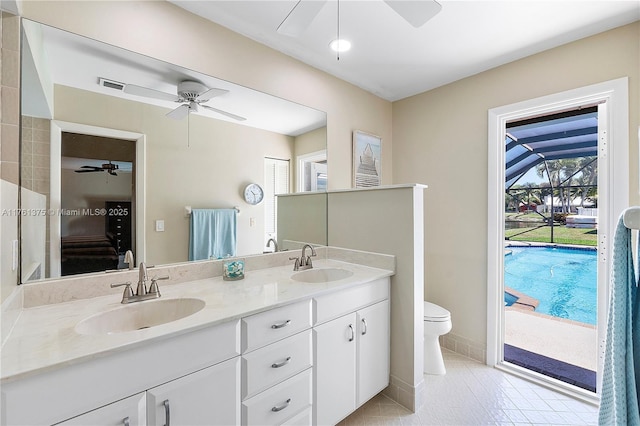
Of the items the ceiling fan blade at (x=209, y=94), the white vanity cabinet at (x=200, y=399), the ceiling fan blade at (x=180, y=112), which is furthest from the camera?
the ceiling fan blade at (x=209, y=94)

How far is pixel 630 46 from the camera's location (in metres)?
1.75

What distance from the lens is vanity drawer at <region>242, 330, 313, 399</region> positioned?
1.21 m

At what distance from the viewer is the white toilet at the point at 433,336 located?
7.14 feet

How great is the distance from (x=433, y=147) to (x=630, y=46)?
136 cm

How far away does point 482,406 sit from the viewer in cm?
185

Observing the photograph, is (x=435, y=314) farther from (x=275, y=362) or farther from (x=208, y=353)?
(x=208, y=353)

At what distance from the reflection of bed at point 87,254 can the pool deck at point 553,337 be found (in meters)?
3.41

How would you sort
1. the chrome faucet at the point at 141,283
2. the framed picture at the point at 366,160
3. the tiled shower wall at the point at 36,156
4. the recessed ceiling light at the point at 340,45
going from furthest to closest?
the framed picture at the point at 366,160 → the recessed ceiling light at the point at 340,45 → the chrome faucet at the point at 141,283 → the tiled shower wall at the point at 36,156

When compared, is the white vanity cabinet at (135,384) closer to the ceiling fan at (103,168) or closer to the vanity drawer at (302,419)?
the vanity drawer at (302,419)

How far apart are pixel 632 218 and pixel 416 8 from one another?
3.38 feet

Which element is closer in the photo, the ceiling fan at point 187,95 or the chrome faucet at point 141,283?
the chrome faucet at point 141,283

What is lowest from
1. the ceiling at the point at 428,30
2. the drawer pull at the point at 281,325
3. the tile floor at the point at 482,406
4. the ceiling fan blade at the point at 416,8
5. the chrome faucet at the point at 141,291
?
the tile floor at the point at 482,406

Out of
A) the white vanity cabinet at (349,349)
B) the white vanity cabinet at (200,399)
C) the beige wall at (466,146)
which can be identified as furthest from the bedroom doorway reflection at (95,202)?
the beige wall at (466,146)

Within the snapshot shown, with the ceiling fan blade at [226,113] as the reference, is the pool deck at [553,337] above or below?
below
